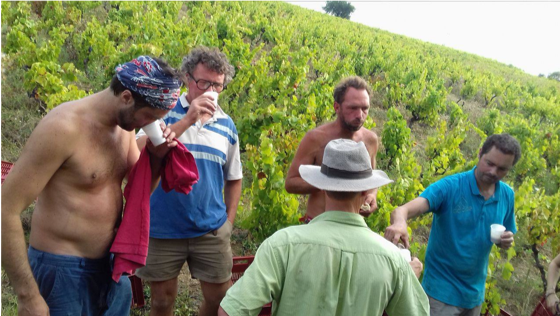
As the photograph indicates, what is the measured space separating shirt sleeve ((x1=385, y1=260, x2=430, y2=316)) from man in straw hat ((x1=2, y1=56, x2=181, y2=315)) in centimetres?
131

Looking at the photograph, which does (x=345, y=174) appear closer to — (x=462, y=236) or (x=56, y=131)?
(x=56, y=131)

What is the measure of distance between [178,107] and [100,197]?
0.98 metres

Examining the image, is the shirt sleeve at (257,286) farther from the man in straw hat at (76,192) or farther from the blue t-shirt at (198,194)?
the blue t-shirt at (198,194)

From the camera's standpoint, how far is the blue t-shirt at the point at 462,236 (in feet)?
9.76

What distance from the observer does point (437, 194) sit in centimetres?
299

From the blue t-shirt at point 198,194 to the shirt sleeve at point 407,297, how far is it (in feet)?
4.65

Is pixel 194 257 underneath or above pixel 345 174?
underneath

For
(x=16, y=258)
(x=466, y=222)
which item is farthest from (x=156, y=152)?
(x=466, y=222)

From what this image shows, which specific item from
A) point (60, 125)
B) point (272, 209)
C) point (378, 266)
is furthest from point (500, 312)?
point (60, 125)

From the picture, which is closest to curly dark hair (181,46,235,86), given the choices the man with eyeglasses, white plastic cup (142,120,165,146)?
the man with eyeglasses

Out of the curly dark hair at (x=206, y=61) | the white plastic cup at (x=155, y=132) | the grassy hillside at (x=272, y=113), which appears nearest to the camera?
the white plastic cup at (x=155, y=132)

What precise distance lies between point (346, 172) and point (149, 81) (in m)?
1.01

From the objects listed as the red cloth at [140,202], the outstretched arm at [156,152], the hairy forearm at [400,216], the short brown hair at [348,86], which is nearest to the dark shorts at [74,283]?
the red cloth at [140,202]

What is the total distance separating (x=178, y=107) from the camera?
9.41 feet
